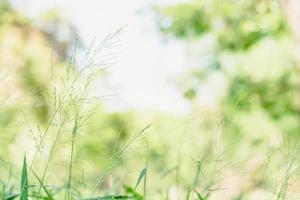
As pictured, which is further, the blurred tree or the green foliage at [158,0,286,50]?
the green foliage at [158,0,286,50]

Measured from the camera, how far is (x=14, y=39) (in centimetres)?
1327

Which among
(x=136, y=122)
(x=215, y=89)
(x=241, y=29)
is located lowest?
(x=136, y=122)

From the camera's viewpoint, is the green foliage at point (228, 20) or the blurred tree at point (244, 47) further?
the green foliage at point (228, 20)

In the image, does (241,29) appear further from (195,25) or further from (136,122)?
(136,122)

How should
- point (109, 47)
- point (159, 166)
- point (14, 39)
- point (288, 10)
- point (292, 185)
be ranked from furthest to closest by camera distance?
point (14, 39)
point (288, 10)
point (159, 166)
point (292, 185)
point (109, 47)

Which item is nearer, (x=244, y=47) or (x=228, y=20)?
(x=244, y=47)

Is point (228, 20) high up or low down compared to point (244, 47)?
up

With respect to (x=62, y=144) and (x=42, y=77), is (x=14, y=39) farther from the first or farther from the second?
(x=62, y=144)

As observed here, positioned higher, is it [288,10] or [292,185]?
[288,10]

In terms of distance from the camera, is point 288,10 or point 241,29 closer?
point 288,10

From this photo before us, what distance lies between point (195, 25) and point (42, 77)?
9.76 feet

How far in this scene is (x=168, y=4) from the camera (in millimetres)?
12734

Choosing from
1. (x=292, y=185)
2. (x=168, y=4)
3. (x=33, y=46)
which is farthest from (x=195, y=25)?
(x=292, y=185)

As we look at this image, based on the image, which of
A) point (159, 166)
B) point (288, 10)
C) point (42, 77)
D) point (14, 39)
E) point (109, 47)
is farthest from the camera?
point (14, 39)
